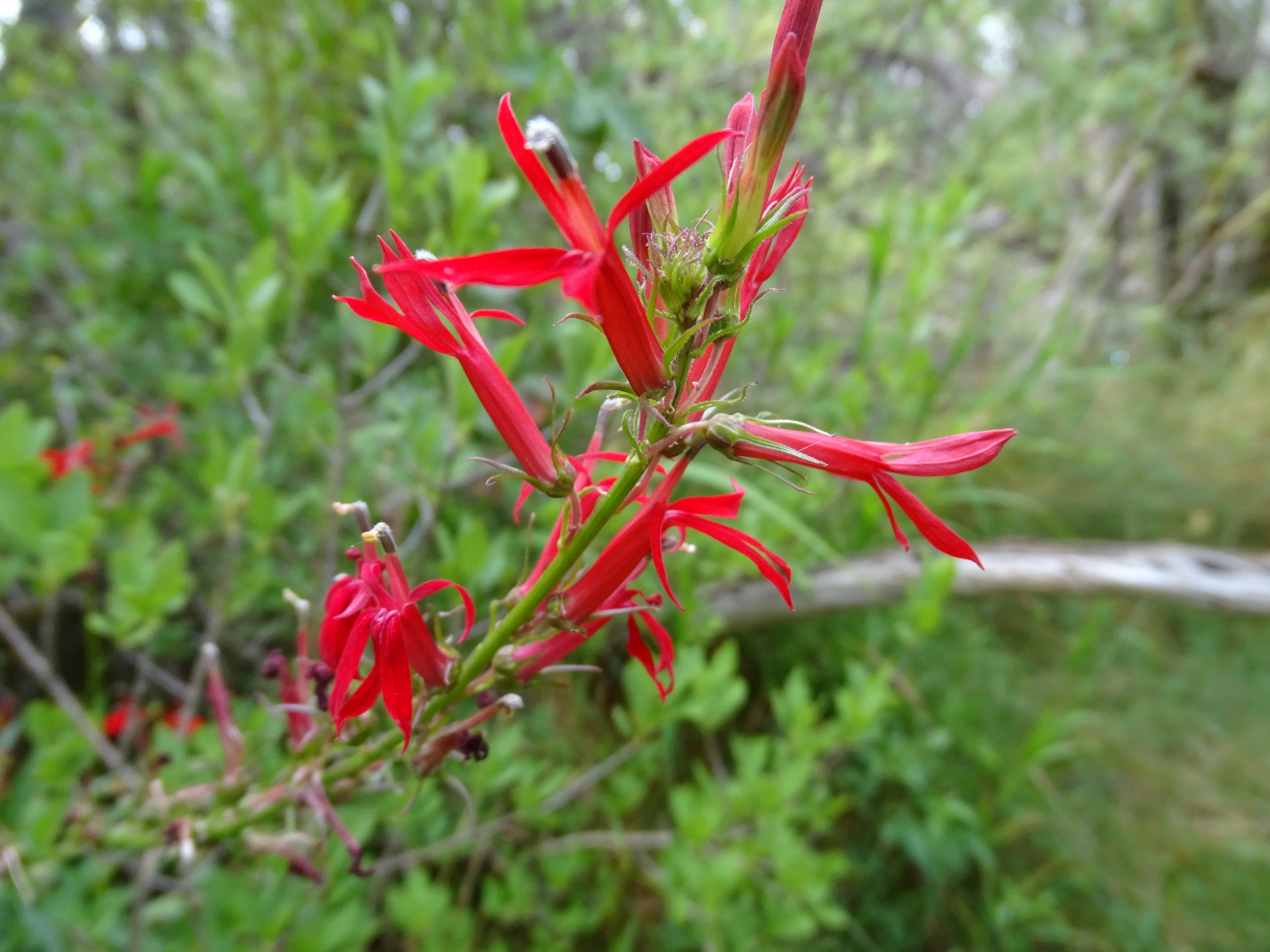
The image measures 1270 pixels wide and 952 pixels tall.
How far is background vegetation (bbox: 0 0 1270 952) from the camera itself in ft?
3.42

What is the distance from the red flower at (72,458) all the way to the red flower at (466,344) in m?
1.32

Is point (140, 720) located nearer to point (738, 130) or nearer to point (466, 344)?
point (466, 344)

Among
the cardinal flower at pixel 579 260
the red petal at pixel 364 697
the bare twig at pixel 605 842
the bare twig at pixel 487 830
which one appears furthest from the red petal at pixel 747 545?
the bare twig at pixel 605 842

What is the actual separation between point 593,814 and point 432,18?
2013 millimetres

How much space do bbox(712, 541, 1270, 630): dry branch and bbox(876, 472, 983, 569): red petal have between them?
1.28 meters

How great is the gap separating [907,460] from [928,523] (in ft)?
0.13

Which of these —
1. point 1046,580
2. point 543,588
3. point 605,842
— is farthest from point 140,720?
point 1046,580

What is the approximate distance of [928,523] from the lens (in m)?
0.41

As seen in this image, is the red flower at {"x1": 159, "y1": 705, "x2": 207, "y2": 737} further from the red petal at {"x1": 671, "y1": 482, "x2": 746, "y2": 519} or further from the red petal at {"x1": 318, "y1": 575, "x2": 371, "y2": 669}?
the red petal at {"x1": 671, "y1": 482, "x2": 746, "y2": 519}

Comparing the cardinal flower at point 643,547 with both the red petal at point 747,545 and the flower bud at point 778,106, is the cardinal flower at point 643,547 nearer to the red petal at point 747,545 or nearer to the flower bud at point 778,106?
the red petal at point 747,545

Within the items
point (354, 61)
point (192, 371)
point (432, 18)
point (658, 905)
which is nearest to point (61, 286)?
point (192, 371)

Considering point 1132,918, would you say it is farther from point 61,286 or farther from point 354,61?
point 61,286

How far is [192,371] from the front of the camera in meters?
1.76

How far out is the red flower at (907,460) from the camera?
399 mm
